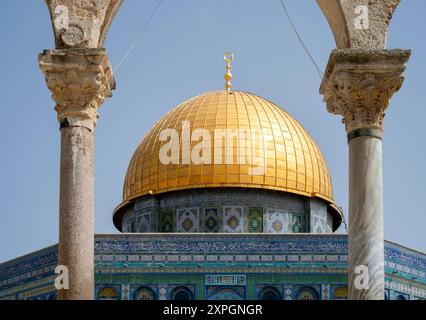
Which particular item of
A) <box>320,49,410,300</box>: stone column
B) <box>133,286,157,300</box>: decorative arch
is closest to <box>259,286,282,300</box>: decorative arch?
<box>133,286,157,300</box>: decorative arch

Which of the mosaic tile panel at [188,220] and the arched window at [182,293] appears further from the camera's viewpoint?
the mosaic tile panel at [188,220]

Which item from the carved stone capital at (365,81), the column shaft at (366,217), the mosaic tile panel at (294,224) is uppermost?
the mosaic tile panel at (294,224)

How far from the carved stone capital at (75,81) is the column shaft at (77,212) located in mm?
138

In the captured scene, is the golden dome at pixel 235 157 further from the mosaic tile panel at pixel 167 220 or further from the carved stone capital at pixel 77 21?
the carved stone capital at pixel 77 21

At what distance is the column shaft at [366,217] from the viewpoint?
1056cm

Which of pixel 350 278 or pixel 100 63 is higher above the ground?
pixel 100 63

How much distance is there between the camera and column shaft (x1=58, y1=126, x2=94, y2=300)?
10.5 m

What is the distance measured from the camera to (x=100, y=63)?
10922mm

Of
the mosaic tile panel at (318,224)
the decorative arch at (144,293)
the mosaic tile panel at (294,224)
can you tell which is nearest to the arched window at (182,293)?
the decorative arch at (144,293)
